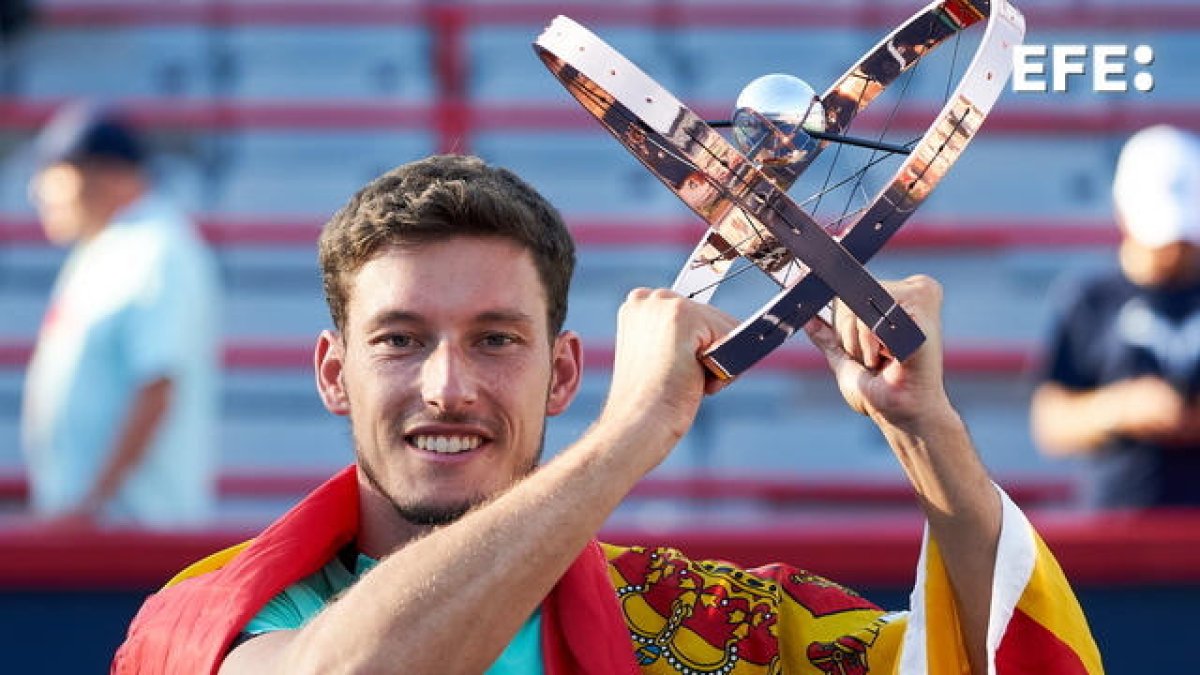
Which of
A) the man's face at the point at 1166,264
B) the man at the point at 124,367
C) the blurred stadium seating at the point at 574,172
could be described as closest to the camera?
the man's face at the point at 1166,264

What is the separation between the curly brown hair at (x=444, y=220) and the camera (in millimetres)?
2680

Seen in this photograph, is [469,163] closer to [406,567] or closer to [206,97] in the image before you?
[406,567]

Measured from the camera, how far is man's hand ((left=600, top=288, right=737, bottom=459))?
2.49 meters

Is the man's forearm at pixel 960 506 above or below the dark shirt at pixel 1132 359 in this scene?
below

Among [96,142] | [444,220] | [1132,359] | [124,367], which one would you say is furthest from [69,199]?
[444,220]

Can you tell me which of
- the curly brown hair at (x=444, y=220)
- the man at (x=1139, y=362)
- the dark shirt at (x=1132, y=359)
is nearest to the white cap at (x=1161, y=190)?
the man at (x=1139, y=362)

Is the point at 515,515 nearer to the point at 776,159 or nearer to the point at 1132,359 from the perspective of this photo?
the point at 776,159

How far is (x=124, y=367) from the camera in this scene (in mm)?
5363

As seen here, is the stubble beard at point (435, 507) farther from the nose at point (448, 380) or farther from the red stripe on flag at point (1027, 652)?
the red stripe on flag at point (1027, 652)

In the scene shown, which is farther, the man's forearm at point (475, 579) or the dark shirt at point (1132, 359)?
the dark shirt at point (1132, 359)

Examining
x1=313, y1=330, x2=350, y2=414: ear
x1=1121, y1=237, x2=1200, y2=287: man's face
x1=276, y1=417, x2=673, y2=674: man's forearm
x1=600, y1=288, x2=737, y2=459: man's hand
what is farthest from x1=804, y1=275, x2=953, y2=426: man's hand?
x1=1121, y1=237, x2=1200, y2=287: man's face

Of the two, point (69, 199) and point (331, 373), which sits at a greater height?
point (69, 199)

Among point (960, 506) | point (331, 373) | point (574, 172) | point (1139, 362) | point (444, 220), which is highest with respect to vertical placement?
point (574, 172)

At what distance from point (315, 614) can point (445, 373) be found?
0.98 ft
